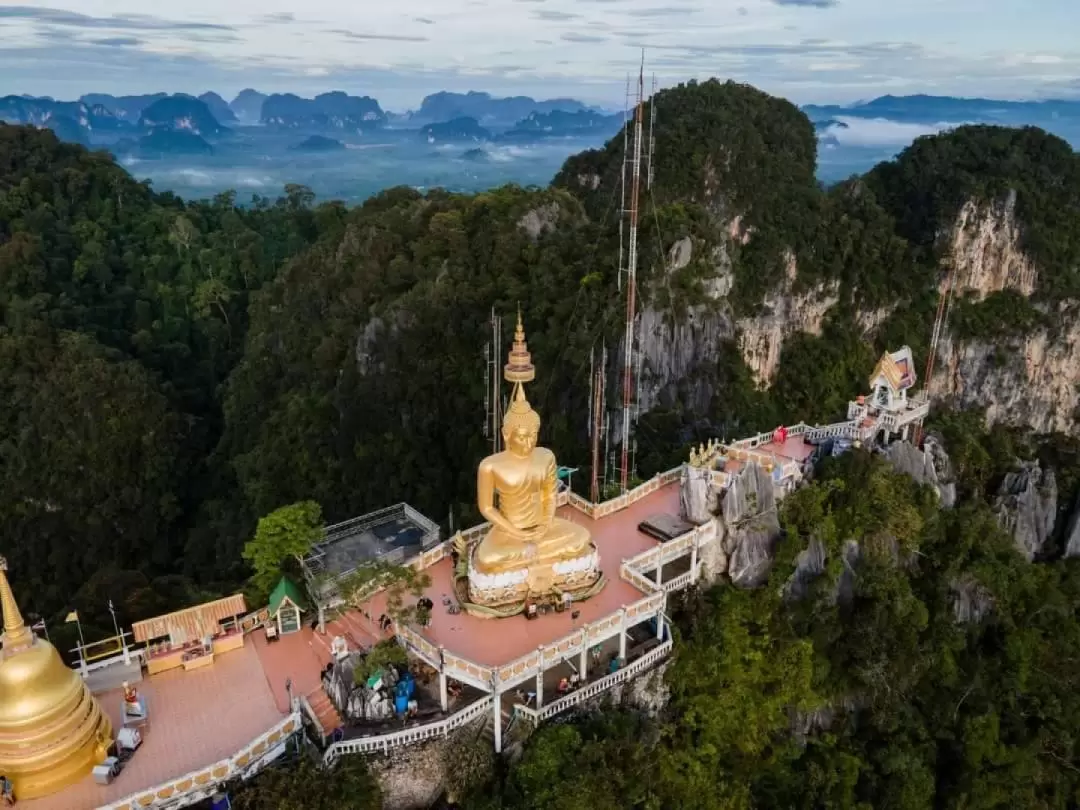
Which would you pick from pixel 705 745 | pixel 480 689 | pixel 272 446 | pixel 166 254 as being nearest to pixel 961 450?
pixel 705 745

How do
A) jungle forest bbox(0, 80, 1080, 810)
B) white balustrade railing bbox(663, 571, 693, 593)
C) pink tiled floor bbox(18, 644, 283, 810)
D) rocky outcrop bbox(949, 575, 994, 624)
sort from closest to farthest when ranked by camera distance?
1. pink tiled floor bbox(18, 644, 283, 810)
2. jungle forest bbox(0, 80, 1080, 810)
3. white balustrade railing bbox(663, 571, 693, 593)
4. rocky outcrop bbox(949, 575, 994, 624)

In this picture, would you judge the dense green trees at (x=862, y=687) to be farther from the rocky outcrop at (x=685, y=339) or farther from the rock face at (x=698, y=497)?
the rocky outcrop at (x=685, y=339)

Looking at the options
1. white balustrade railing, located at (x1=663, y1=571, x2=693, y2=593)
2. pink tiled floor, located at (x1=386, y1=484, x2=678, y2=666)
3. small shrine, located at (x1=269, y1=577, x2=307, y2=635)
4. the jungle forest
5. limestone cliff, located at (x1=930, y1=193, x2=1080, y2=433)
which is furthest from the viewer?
limestone cliff, located at (x1=930, y1=193, x2=1080, y2=433)

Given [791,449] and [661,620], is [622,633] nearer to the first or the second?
[661,620]

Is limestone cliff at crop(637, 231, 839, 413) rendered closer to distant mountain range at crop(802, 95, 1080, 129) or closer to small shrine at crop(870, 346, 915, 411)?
small shrine at crop(870, 346, 915, 411)

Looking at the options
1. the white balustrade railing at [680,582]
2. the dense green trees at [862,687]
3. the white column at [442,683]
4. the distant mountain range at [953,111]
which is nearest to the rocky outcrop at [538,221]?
the dense green trees at [862,687]

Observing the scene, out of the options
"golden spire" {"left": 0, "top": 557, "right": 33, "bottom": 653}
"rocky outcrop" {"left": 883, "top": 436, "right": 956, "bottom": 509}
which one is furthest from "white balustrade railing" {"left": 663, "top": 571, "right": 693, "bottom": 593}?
"golden spire" {"left": 0, "top": 557, "right": 33, "bottom": 653}
